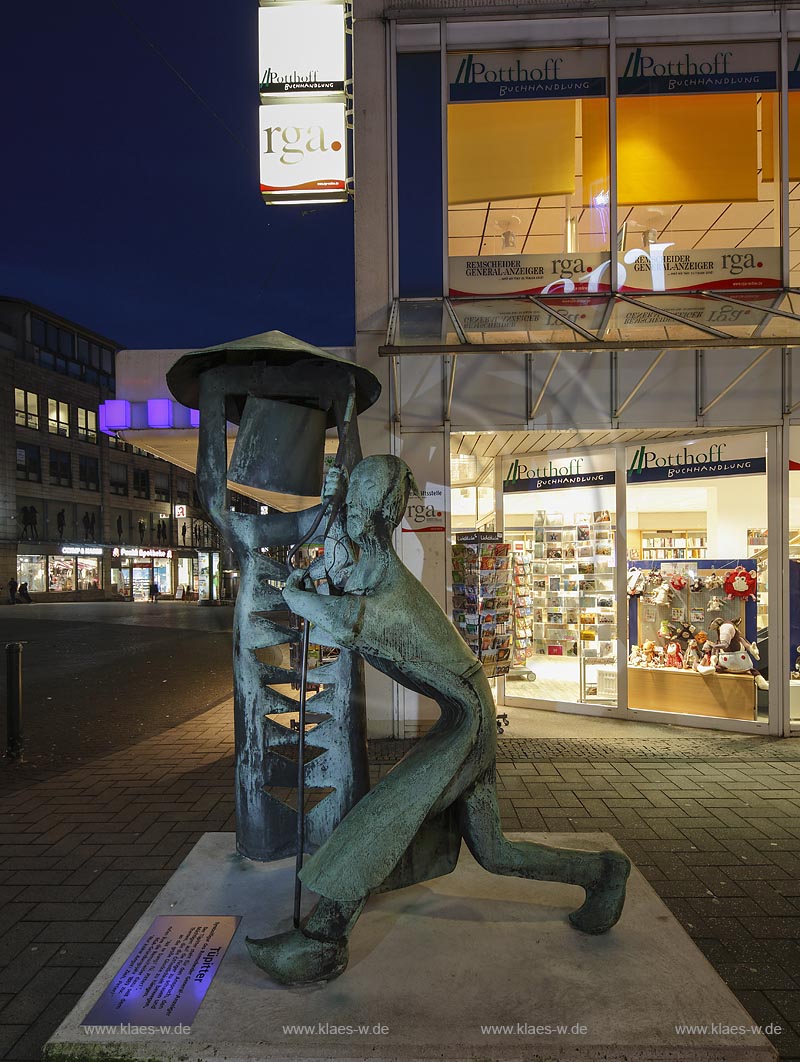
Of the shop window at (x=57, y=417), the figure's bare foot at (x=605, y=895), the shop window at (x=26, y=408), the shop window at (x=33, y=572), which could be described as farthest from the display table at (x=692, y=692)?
the shop window at (x=57, y=417)

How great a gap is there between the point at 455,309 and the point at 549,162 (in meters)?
2.15

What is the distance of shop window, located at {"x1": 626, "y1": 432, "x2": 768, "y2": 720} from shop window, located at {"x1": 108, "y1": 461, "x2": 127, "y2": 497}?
45.2 metres

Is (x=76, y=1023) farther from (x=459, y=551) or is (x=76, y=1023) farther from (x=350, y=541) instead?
(x=459, y=551)

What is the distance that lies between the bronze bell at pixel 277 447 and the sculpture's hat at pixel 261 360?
0.21 metres

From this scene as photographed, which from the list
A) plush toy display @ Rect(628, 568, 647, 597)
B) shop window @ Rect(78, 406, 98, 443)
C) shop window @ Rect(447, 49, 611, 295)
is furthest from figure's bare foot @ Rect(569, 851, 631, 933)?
shop window @ Rect(78, 406, 98, 443)

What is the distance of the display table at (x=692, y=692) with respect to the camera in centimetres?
720

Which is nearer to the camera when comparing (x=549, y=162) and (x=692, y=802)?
(x=692, y=802)

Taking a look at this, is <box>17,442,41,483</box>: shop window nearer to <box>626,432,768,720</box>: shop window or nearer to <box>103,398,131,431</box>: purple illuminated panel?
<box>103,398,131,431</box>: purple illuminated panel

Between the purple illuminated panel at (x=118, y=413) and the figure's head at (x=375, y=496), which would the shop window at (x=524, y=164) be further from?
the figure's head at (x=375, y=496)

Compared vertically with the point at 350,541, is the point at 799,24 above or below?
above

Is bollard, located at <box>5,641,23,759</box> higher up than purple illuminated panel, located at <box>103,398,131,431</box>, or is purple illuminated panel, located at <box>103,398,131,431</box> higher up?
purple illuminated panel, located at <box>103,398,131,431</box>

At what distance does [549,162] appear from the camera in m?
7.47

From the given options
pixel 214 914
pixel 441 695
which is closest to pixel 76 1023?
pixel 214 914

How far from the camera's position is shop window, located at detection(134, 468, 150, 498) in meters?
49.8
